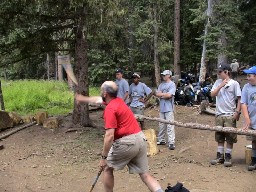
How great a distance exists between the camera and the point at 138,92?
1063 centimetres

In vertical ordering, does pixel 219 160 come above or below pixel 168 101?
below

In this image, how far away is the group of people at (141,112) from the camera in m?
5.44

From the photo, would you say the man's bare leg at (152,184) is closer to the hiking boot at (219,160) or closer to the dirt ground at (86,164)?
the dirt ground at (86,164)

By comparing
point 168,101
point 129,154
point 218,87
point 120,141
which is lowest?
point 129,154

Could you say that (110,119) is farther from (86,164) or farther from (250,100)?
(86,164)

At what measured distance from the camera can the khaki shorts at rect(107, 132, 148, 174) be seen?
5441mm

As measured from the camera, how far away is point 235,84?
7.57 meters

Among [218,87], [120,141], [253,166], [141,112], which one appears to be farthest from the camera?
[141,112]

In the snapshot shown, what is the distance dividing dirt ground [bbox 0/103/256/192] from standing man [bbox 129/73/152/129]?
1.27 meters

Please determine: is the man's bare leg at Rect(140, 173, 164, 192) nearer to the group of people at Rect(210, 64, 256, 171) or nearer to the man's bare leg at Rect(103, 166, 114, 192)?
the man's bare leg at Rect(103, 166, 114, 192)

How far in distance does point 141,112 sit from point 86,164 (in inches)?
106

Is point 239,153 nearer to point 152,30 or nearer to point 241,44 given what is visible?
point 152,30

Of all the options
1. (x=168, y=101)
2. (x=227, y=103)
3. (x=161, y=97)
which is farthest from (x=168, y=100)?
(x=227, y=103)

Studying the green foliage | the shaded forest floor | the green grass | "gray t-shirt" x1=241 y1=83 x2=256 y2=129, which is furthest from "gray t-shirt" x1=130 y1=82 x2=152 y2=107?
the green foliage
